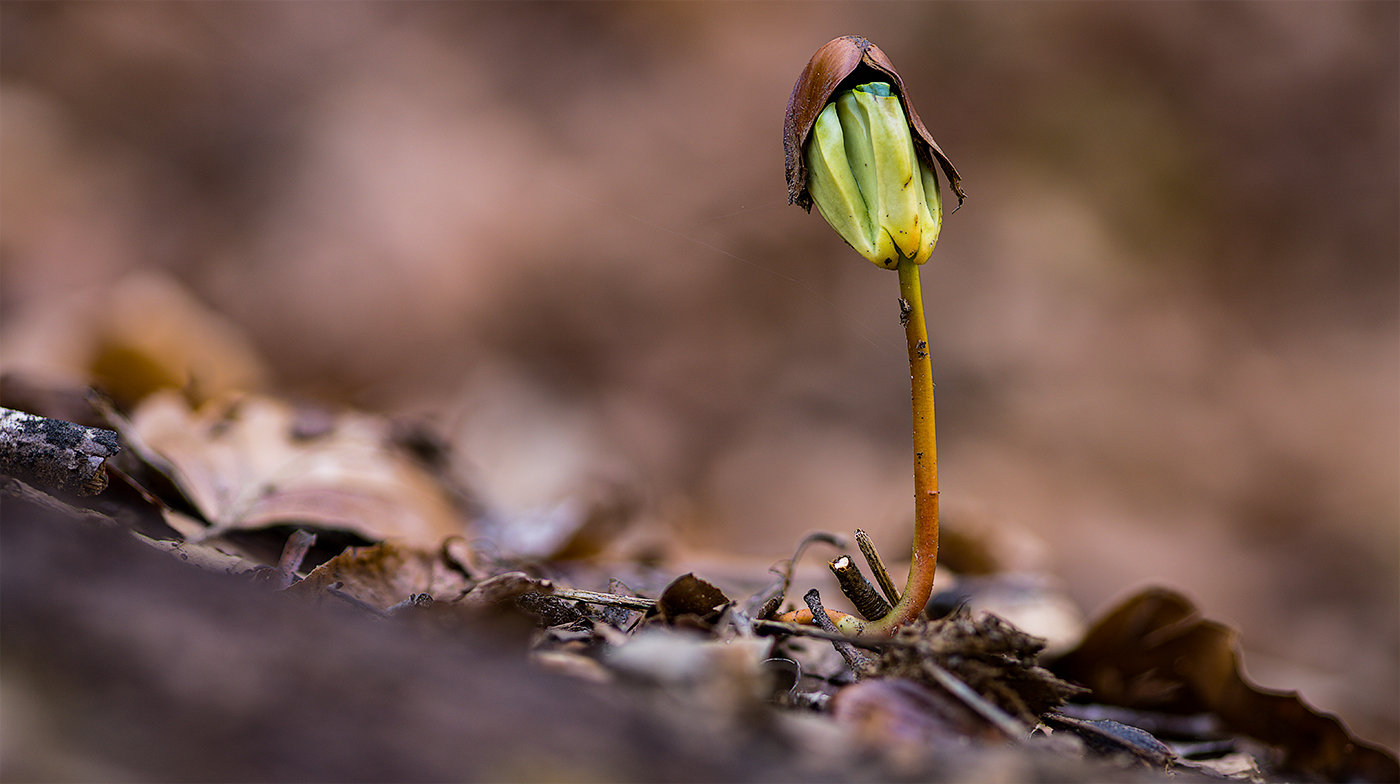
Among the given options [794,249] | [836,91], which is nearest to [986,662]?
[836,91]

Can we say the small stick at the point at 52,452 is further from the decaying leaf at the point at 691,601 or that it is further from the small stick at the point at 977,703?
the small stick at the point at 977,703

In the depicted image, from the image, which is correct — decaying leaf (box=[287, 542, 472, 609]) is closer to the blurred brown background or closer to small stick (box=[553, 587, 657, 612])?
small stick (box=[553, 587, 657, 612])

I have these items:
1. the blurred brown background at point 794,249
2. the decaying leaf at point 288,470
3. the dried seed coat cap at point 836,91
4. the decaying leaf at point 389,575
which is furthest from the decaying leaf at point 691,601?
the blurred brown background at point 794,249

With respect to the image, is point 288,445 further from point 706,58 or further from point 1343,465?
point 1343,465

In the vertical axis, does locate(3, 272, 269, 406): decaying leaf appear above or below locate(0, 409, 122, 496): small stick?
above

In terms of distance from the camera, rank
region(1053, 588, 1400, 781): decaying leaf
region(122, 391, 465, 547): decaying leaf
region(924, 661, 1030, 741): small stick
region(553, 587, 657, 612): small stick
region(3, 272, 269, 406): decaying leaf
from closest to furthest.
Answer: region(924, 661, 1030, 741): small stick
region(553, 587, 657, 612): small stick
region(1053, 588, 1400, 781): decaying leaf
region(122, 391, 465, 547): decaying leaf
region(3, 272, 269, 406): decaying leaf

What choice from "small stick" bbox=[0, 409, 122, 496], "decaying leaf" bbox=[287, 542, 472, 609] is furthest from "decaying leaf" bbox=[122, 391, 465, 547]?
"small stick" bbox=[0, 409, 122, 496]

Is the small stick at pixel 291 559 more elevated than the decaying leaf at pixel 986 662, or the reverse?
the small stick at pixel 291 559
